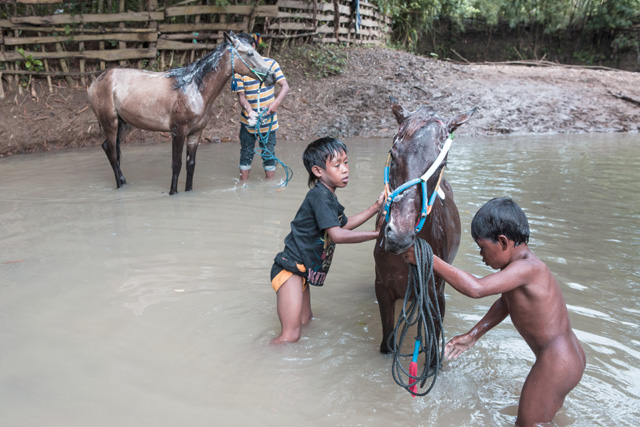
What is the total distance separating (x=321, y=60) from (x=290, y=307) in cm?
1304

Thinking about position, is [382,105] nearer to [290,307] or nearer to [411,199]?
[290,307]

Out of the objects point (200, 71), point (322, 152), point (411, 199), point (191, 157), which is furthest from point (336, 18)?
point (411, 199)

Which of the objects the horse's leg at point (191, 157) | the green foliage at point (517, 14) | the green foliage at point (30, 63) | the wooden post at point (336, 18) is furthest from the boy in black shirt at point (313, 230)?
the green foliage at point (517, 14)

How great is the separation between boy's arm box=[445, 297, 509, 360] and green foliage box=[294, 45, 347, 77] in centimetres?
1277

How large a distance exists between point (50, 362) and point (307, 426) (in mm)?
1719

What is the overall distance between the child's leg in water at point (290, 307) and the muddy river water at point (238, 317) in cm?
10

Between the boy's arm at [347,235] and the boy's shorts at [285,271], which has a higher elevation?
the boy's arm at [347,235]

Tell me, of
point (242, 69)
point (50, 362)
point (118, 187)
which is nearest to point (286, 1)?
point (242, 69)

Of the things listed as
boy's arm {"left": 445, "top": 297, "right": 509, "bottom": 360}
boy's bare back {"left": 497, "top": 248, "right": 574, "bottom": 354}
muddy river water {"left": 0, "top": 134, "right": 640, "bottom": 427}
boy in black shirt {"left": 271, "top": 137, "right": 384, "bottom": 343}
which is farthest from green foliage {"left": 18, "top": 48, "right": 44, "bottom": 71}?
boy's bare back {"left": 497, "top": 248, "right": 574, "bottom": 354}

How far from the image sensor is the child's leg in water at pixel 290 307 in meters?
3.50

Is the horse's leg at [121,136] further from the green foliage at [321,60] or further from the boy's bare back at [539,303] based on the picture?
the green foliage at [321,60]

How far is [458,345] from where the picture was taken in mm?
2955

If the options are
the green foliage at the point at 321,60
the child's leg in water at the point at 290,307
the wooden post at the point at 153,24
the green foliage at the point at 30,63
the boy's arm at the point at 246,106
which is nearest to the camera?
the child's leg in water at the point at 290,307

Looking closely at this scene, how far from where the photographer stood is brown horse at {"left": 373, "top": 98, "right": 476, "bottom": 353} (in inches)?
96.1
